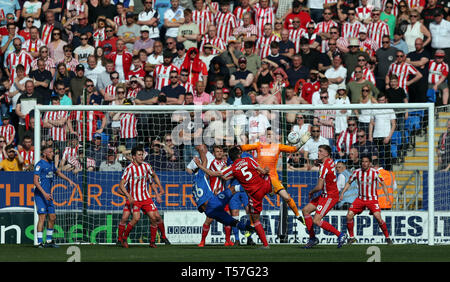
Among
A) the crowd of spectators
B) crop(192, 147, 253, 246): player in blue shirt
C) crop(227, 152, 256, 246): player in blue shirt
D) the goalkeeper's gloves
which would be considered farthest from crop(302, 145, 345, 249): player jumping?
the crowd of spectators

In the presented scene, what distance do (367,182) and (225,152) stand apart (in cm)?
328

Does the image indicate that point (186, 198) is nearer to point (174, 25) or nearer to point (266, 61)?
point (266, 61)

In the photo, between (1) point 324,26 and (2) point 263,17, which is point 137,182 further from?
(1) point 324,26

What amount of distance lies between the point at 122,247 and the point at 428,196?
18.6 feet

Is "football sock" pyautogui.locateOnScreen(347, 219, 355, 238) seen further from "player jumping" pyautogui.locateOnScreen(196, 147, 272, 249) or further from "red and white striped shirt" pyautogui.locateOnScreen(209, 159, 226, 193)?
"red and white striped shirt" pyautogui.locateOnScreen(209, 159, 226, 193)

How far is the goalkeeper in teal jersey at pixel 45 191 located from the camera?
17.2m

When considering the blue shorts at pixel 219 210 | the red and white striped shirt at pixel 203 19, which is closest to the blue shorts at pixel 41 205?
the blue shorts at pixel 219 210

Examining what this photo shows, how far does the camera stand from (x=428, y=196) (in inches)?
712

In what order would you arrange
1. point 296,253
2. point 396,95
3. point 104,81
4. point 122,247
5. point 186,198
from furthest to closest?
point 104,81 < point 396,95 < point 186,198 < point 122,247 < point 296,253

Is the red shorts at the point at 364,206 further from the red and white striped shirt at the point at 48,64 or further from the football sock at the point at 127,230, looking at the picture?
the red and white striped shirt at the point at 48,64

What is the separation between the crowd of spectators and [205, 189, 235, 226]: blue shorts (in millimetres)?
2477

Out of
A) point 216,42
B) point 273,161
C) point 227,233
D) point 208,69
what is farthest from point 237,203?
point 216,42

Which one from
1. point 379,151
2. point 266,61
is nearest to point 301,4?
point 266,61

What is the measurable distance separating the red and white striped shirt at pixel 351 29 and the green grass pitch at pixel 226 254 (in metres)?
6.63
